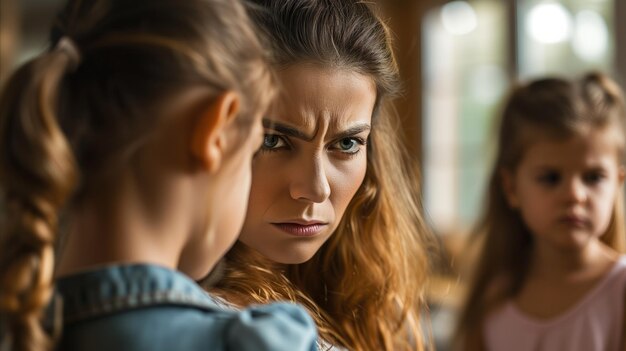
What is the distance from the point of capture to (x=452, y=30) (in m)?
5.53

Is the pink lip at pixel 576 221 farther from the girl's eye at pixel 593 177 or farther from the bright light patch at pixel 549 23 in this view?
the bright light patch at pixel 549 23

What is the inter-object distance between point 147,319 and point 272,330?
0.10m

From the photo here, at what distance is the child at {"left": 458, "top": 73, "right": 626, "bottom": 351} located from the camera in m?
1.94

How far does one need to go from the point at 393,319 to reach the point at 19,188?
0.86 m

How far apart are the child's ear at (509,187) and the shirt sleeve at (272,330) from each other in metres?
1.47

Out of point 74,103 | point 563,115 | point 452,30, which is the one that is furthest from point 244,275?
point 452,30

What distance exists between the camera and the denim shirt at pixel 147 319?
67 centimetres

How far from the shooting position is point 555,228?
197cm

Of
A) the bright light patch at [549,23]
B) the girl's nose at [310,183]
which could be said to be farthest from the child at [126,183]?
the bright light patch at [549,23]

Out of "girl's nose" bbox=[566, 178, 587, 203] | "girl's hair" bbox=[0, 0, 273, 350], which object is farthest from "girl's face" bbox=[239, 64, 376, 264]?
"girl's nose" bbox=[566, 178, 587, 203]

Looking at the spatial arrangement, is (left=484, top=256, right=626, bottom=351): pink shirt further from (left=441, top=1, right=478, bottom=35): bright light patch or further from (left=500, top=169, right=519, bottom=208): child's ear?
(left=441, top=1, right=478, bottom=35): bright light patch

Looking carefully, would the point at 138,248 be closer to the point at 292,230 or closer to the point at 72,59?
the point at 72,59

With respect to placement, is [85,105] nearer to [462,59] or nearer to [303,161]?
[303,161]

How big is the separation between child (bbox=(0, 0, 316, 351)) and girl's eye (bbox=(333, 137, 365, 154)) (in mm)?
383
